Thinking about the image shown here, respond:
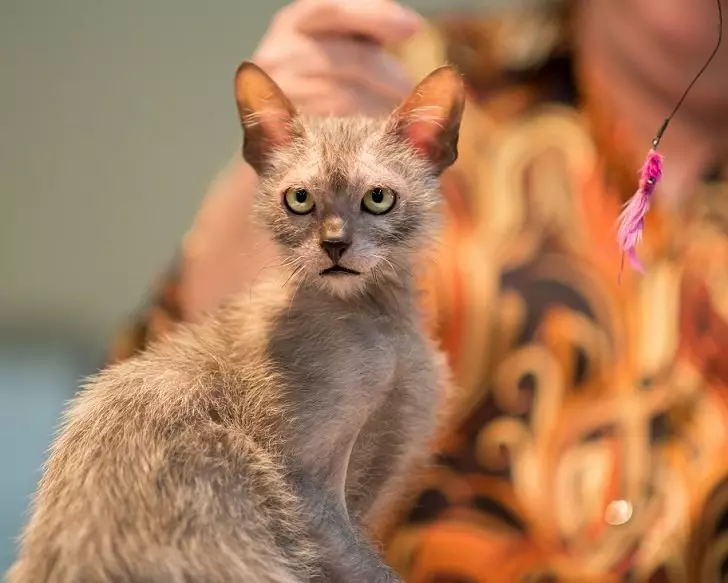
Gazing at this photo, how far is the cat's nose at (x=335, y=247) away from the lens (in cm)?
54

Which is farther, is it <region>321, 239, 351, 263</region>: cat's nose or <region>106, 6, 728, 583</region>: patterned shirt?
<region>106, 6, 728, 583</region>: patterned shirt

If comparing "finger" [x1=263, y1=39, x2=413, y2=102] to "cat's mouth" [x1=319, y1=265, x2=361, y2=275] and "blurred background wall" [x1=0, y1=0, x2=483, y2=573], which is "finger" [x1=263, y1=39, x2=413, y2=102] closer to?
"cat's mouth" [x1=319, y1=265, x2=361, y2=275]

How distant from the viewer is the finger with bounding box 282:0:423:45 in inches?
30.6

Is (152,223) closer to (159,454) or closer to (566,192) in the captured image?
(566,192)

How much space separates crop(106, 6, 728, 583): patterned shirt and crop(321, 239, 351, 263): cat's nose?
40 centimetres

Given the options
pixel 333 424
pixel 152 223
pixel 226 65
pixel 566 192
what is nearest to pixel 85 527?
pixel 333 424

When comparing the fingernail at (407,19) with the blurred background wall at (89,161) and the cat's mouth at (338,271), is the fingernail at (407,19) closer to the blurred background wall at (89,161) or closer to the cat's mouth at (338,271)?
the cat's mouth at (338,271)

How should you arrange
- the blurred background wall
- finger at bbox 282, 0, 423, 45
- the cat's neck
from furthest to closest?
1. the blurred background wall
2. finger at bbox 282, 0, 423, 45
3. the cat's neck

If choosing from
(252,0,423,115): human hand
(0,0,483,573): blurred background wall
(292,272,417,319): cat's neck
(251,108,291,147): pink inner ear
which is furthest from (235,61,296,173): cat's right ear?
(0,0,483,573): blurred background wall

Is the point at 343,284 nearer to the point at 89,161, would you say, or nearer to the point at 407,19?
the point at 407,19

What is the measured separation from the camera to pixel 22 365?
2137 mm

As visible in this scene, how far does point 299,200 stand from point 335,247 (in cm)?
5

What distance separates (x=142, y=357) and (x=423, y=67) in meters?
0.88

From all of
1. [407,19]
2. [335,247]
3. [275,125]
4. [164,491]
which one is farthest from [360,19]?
[164,491]
